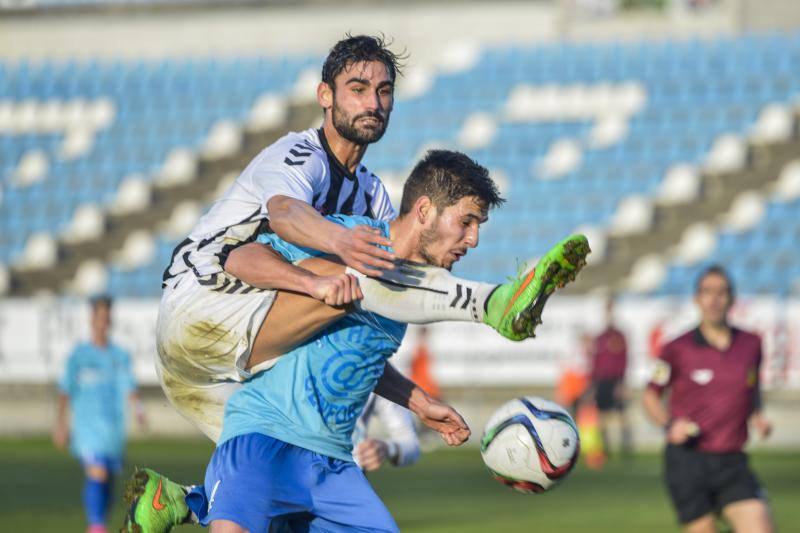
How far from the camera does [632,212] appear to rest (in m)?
23.9

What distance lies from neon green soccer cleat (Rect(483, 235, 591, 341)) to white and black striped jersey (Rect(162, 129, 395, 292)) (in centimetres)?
124

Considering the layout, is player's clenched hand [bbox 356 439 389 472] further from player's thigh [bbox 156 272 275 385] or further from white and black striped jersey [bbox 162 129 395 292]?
white and black striped jersey [bbox 162 129 395 292]

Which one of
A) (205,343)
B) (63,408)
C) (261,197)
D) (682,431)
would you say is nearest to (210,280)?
(205,343)

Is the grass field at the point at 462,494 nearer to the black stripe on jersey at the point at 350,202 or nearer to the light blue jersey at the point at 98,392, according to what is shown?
the light blue jersey at the point at 98,392

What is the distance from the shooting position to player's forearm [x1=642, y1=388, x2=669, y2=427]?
942cm

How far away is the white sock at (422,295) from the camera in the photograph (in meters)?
5.13

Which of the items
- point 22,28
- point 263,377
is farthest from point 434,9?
point 263,377

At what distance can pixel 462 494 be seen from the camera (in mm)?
15281

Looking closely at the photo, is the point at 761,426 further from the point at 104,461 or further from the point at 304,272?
the point at 104,461

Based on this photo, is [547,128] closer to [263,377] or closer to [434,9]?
[434,9]

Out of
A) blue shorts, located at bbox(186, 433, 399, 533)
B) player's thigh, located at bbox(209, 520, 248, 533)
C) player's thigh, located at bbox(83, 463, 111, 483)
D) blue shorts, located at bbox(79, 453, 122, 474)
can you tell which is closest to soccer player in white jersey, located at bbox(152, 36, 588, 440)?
blue shorts, located at bbox(186, 433, 399, 533)

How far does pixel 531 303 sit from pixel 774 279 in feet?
58.8

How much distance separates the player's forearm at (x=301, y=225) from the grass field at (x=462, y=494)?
23.2ft

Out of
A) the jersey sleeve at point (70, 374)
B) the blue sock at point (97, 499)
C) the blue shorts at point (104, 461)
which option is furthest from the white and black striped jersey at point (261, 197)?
the jersey sleeve at point (70, 374)
